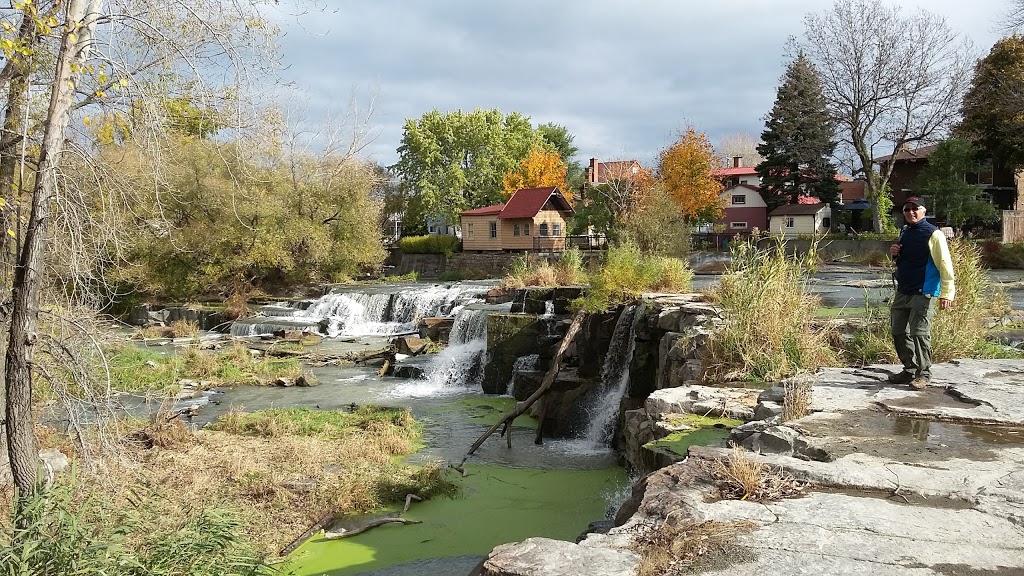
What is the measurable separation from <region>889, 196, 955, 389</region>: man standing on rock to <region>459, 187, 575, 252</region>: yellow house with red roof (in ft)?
104

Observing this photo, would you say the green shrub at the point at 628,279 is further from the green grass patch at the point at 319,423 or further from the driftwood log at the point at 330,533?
the driftwood log at the point at 330,533

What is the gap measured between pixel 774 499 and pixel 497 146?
45.5 meters

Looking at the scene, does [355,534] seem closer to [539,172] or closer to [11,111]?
[11,111]

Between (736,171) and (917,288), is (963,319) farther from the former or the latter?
(736,171)

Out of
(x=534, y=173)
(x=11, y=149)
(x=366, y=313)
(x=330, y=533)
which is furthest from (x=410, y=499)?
(x=534, y=173)

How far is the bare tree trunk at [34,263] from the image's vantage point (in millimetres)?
4516

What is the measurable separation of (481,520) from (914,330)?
4521 millimetres

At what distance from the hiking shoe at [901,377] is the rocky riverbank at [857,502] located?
1.51 ft

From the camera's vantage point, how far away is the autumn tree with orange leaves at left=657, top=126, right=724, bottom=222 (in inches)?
1655

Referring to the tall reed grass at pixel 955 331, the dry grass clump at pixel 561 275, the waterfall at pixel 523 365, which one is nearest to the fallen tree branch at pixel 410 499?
the tall reed grass at pixel 955 331

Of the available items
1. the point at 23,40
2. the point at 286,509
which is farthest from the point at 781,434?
the point at 23,40

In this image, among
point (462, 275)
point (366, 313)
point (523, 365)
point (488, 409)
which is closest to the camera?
point (488, 409)

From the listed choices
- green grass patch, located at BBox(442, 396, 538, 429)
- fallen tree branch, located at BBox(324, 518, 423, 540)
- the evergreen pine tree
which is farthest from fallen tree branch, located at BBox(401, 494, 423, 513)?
the evergreen pine tree

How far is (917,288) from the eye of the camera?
20.9 ft
